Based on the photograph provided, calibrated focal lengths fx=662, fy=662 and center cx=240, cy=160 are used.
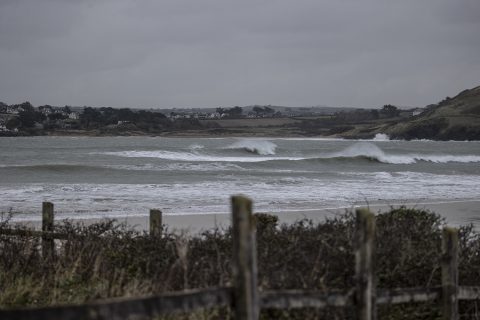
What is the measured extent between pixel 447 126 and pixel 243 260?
155 meters

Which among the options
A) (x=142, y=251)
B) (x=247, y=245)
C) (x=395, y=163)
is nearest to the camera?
(x=247, y=245)

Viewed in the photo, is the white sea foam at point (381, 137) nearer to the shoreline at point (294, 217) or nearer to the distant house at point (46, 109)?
the distant house at point (46, 109)

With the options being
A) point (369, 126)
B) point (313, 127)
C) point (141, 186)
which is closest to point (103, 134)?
point (313, 127)

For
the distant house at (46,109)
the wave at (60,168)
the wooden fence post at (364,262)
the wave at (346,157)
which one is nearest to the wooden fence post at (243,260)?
the wooden fence post at (364,262)

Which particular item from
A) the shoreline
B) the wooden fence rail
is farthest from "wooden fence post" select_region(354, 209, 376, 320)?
the shoreline

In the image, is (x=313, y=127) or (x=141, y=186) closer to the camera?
(x=141, y=186)

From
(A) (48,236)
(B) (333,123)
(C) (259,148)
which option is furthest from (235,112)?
(A) (48,236)

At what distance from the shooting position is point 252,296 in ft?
14.0

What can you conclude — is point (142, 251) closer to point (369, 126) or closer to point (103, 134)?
point (103, 134)

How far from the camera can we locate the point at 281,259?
6727mm

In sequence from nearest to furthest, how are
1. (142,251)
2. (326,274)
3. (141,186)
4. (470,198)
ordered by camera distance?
(326,274) → (142,251) → (470,198) → (141,186)

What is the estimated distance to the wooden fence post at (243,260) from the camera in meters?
4.17

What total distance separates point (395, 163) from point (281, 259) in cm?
5305

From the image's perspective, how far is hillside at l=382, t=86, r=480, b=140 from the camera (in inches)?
5837
